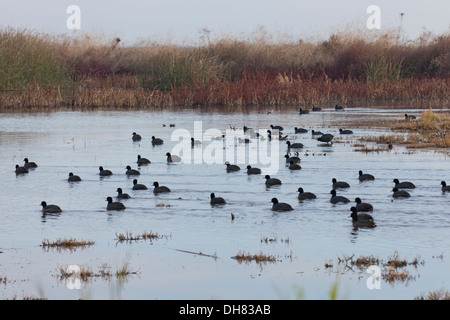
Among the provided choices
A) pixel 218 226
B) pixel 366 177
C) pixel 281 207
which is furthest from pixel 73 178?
pixel 366 177

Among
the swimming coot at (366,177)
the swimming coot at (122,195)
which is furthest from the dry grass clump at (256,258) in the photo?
the swimming coot at (366,177)

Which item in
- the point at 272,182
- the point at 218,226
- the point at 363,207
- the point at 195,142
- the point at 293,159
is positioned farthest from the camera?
the point at 195,142

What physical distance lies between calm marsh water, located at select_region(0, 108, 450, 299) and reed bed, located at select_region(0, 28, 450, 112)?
16.9 meters

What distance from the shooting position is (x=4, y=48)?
43000 mm

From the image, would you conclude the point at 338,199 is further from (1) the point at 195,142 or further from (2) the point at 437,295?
(1) the point at 195,142

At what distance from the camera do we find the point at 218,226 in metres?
13.9

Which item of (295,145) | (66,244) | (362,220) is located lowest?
(66,244)

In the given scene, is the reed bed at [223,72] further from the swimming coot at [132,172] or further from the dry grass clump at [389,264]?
the dry grass clump at [389,264]

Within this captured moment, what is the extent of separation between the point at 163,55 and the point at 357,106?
14.2 meters

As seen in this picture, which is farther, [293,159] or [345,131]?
[345,131]

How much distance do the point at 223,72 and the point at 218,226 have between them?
37.7 meters
